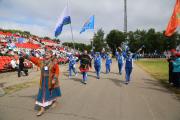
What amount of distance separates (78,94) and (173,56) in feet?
16.6

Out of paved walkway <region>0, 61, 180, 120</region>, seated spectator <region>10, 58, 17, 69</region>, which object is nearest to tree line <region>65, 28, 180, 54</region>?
seated spectator <region>10, 58, 17, 69</region>

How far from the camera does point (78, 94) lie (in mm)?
10836

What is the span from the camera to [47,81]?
8.09m

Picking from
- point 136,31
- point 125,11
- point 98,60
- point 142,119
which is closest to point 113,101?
point 142,119

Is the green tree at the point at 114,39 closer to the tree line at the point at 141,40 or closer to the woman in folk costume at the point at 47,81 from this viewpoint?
the tree line at the point at 141,40

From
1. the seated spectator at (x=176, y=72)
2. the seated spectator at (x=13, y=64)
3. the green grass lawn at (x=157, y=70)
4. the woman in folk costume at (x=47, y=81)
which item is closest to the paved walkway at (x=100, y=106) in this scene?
the woman in folk costume at (x=47, y=81)

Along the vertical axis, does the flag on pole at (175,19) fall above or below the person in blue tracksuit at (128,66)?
above

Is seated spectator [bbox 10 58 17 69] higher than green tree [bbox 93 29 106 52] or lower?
lower

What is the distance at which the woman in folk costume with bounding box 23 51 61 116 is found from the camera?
7.98 metres

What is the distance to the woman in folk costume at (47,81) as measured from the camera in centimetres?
798

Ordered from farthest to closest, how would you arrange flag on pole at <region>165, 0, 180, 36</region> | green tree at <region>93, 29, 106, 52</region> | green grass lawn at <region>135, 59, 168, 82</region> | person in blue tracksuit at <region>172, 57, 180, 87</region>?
green tree at <region>93, 29, 106, 52</region> → green grass lawn at <region>135, 59, 168, 82</region> → flag on pole at <region>165, 0, 180, 36</region> → person in blue tracksuit at <region>172, 57, 180, 87</region>

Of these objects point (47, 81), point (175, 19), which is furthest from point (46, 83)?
point (175, 19)

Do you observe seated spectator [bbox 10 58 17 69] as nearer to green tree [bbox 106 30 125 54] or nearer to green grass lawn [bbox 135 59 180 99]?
green grass lawn [bbox 135 59 180 99]

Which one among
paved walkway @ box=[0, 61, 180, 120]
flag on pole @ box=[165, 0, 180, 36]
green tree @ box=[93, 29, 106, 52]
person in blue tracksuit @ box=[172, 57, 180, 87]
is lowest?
paved walkway @ box=[0, 61, 180, 120]
